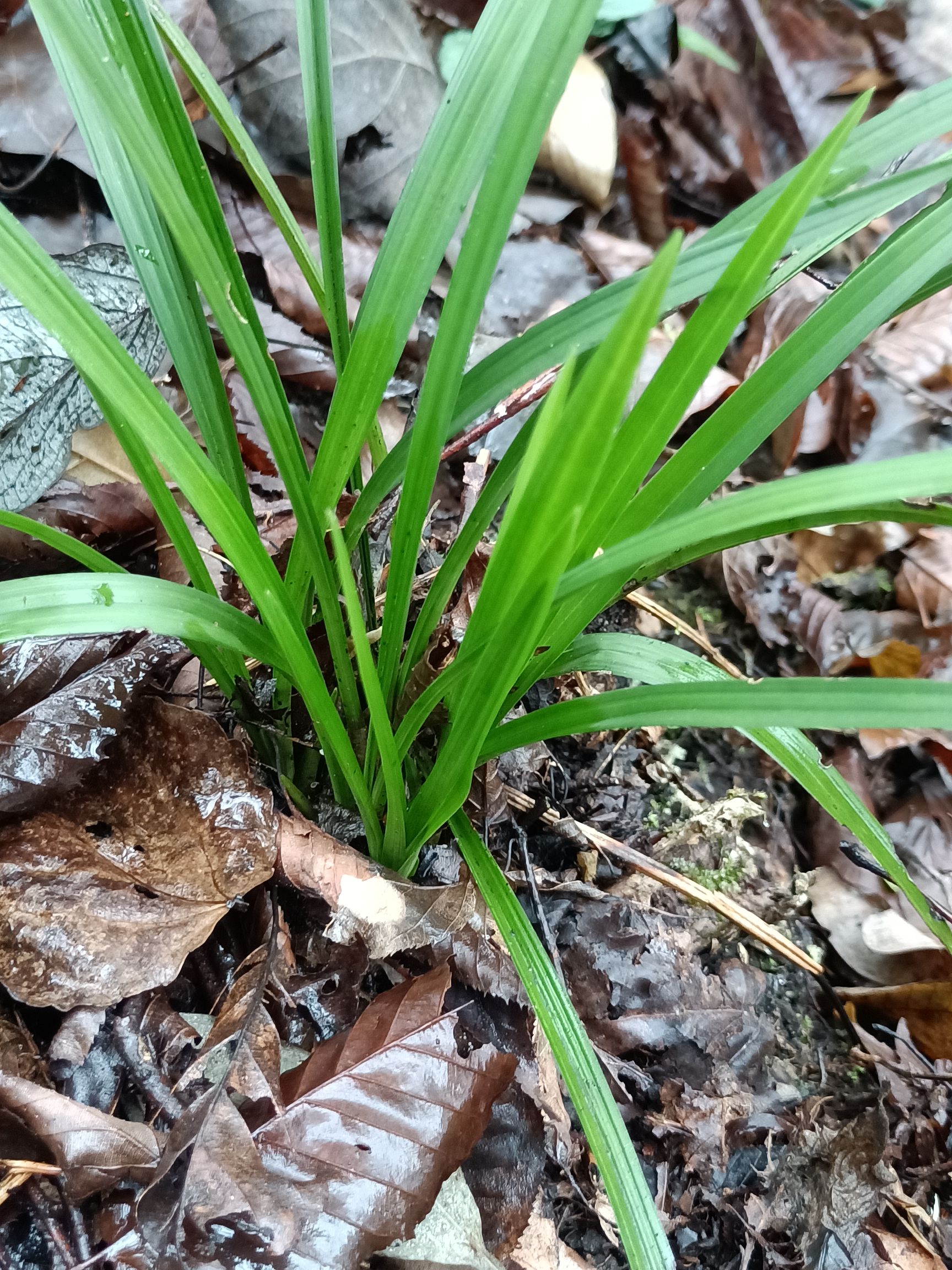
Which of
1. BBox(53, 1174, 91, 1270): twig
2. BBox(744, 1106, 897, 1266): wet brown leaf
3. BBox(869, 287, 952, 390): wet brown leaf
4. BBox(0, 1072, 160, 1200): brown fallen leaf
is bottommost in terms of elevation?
BBox(744, 1106, 897, 1266): wet brown leaf

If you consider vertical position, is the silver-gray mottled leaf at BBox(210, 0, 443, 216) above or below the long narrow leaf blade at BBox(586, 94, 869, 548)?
above

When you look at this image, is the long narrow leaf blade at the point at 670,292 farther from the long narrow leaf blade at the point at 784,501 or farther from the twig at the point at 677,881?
the twig at the point at 677,881

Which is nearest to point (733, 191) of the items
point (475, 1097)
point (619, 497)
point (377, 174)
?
point (377, 174)

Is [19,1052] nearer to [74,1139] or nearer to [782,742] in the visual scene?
[74,1139]

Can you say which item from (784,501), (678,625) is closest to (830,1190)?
(678,625)

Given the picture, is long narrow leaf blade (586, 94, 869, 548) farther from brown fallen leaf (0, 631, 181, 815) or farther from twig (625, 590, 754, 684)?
twig (625, 590, 754, 684)

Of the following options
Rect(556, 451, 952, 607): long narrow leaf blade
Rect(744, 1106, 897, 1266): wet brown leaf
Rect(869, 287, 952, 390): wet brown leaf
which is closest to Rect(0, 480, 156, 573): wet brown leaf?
Rect(556, 451, 952, 607): long narrow leaf blade

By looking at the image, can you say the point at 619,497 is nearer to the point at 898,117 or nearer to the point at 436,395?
the point at 436,395
